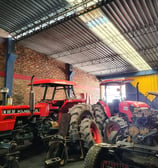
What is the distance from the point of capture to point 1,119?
11.3 feet

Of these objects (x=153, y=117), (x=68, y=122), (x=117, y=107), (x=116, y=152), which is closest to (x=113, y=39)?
(x=117, y=107)

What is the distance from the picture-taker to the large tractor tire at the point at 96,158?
2.30m

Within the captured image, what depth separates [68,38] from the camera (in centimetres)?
723

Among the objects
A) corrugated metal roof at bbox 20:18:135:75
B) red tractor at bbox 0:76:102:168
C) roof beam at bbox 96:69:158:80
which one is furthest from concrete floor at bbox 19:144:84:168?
roof beam at bbox 96:69:158:80

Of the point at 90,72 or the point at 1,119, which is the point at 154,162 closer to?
the point at 1,119

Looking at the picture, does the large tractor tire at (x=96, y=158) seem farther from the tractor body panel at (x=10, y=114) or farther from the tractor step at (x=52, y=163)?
the tractor body panel at (x=10, y=114)

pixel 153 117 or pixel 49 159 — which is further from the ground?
pixel 153 117

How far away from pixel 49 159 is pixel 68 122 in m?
0.94

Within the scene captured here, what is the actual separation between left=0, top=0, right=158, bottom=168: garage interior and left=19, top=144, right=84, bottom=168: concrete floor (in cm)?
6

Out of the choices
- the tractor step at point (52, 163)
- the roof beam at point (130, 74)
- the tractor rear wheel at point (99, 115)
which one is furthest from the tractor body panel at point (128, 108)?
the roof beam at point (130, 74)

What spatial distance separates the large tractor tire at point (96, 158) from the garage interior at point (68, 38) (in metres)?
1.40

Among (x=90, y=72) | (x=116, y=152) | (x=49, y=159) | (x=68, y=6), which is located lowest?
(x=49, y=159)

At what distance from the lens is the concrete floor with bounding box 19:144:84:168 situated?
353 cm

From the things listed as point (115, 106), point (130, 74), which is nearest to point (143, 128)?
point (115, 106)
